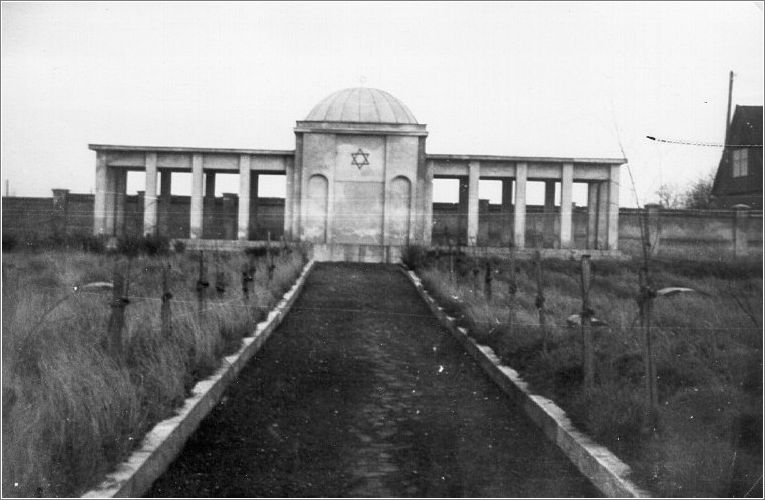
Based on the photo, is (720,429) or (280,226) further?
(280,226)

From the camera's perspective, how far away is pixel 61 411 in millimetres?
6020

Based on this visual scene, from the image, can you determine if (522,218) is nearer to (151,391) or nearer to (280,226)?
(280,226)

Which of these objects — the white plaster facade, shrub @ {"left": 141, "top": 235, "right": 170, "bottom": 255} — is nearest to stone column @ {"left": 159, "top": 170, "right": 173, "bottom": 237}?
the white plaster facade

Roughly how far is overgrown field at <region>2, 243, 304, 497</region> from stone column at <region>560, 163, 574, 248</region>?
23.8m

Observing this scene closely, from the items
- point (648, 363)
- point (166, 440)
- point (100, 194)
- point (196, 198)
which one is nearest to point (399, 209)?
point (196, 198)

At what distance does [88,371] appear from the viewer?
22.9ft

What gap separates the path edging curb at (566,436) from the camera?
214 inches

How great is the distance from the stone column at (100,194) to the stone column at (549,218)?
1969 centimetres

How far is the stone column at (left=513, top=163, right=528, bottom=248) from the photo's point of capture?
117 ft

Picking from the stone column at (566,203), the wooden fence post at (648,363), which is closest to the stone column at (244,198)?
the stone column at (566,203)

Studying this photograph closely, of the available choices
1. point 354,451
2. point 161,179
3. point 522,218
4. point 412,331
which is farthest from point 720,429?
point 161,179

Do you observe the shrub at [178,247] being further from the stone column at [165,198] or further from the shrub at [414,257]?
the stone column at [165,198]

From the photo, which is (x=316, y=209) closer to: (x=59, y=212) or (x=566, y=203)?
(x=566, y=203)

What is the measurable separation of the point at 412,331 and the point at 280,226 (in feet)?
87.7
